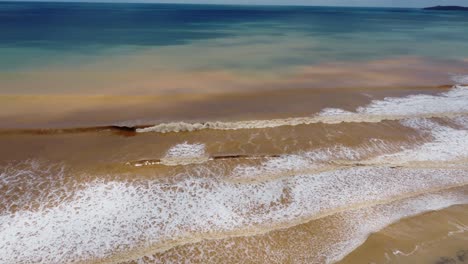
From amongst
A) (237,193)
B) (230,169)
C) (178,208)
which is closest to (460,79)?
(230,169)

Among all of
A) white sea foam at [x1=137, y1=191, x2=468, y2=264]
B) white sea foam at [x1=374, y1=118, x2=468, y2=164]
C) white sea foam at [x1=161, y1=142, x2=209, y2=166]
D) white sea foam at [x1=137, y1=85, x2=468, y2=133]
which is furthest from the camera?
white sea foam at [x1=137, y1=85, x2=468, y2=133]

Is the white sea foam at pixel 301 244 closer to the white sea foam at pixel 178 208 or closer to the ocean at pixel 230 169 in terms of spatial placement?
the ocean at pixel 230 169

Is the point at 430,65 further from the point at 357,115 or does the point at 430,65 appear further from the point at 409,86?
the point at 357,115

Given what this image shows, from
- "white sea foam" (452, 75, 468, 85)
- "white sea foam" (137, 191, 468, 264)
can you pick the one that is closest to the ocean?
"white sea foam" (137, 191, 468, 264)

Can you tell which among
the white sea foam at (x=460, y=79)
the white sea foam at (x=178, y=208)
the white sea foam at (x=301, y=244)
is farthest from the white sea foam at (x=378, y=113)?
the white sea foam at (x=301, y=244)

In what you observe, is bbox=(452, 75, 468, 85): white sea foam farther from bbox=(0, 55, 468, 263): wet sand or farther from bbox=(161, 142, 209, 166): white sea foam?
bbox=(161, 142, 209, 166): white sea foam

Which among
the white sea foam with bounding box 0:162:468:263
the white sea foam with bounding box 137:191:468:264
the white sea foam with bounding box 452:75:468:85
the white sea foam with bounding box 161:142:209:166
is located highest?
the white sea foam with bounding box 161:142:209:166
